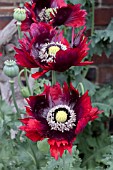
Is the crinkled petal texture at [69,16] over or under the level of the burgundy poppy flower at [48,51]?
over

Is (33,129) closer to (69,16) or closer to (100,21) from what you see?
(69,16)

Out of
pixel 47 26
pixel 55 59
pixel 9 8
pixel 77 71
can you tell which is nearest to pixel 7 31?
pixel 9 8

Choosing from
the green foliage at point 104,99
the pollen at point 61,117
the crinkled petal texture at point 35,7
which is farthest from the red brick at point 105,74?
the pollen at point 61,117

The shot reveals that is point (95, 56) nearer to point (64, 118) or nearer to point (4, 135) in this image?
point (4, 135)

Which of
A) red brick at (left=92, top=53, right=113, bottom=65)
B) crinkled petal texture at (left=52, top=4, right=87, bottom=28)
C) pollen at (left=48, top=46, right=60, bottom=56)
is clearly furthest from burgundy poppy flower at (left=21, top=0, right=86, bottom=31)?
red brick at (left=92, top=53, right=113, bottom=65)

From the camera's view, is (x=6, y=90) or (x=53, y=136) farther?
(x=6, y=90)

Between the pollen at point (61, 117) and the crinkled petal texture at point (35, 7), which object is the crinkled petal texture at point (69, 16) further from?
the pollen at point (61, 117)

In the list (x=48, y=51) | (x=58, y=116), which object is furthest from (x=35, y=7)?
(x=58, y=116)

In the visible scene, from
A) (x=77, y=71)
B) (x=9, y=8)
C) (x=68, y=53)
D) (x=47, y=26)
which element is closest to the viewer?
(x=68, y=53)
